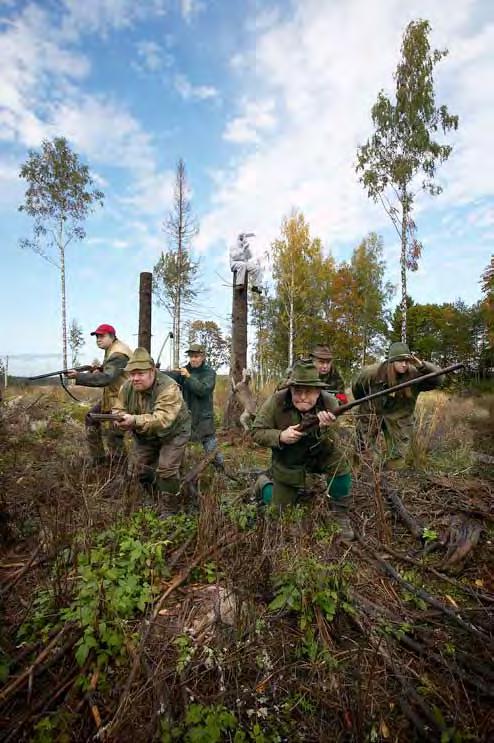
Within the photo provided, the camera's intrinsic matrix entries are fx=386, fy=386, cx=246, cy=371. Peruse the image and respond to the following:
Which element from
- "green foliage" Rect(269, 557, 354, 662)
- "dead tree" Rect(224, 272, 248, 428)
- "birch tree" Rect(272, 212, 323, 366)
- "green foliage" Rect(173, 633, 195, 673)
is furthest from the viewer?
"birch tree" Rect(272, 212, 323, 366)

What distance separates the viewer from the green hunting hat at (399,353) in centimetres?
479

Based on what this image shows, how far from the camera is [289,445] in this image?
3.58 meters

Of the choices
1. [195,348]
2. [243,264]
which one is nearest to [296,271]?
[243,264]

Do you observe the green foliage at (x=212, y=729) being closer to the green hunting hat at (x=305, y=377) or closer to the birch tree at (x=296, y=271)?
the green hunting hat at (x=305, y=377)

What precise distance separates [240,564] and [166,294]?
56.0 feet

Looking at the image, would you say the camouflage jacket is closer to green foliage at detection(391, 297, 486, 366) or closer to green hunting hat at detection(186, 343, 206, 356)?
green hunting hat at detection(186, 343, 206, 356)

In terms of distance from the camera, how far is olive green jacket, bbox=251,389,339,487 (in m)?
3.52

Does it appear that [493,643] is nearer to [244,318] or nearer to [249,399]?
[249,399]

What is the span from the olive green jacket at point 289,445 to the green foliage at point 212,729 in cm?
194

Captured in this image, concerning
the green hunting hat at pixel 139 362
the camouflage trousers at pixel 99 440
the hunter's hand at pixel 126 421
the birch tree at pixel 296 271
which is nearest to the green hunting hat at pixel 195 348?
the camouflage trousers at pixel 99 440

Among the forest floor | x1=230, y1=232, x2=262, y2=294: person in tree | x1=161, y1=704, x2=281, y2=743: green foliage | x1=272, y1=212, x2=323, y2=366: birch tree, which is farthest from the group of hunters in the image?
x1=272, y1=212, x2=323, y2=366: birch tree

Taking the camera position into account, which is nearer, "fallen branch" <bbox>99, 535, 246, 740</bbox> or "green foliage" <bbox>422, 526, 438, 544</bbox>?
"fallen branch" <bbox>99, 535, 246, 740</bbox>

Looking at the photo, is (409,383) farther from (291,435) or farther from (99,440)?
(99,440)

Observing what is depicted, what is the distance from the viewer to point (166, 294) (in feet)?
60.4
